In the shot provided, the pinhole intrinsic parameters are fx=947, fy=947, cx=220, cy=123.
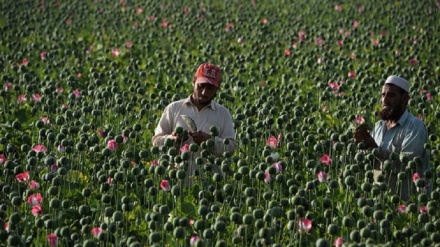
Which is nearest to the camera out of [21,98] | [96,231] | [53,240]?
[53,240]

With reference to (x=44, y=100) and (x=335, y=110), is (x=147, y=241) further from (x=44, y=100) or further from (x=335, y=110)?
(x=335, y=110)

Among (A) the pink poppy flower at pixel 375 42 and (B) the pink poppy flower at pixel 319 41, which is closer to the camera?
(A) the pink poppy flower at pixel 375 42

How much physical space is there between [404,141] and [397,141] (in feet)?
0.37

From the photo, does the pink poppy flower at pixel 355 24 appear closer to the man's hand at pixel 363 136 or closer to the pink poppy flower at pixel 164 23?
the pink poppy flower at pixel 164 23

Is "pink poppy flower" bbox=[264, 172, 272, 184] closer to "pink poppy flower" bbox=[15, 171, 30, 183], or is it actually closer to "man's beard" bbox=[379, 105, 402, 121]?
"man's beard" bbox=[379, 105, 402, 121]

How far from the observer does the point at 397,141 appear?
7.81m

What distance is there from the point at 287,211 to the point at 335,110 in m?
4.07

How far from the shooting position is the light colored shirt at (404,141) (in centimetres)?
768

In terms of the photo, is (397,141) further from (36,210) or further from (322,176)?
(36,210)

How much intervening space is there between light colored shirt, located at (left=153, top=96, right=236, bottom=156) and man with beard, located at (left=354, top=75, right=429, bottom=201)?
1.06 metres

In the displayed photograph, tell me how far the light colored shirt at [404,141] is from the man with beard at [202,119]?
1.26 metres

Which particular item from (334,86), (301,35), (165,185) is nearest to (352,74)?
(334,86)

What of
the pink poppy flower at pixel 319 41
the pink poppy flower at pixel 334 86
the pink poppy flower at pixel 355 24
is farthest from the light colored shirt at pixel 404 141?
the pink poppy flower at pixel 355 24

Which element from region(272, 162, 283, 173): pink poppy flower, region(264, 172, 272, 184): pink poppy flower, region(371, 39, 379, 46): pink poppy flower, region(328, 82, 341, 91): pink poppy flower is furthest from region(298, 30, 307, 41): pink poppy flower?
region(264, 172, 272, 184): pink poppy flower
